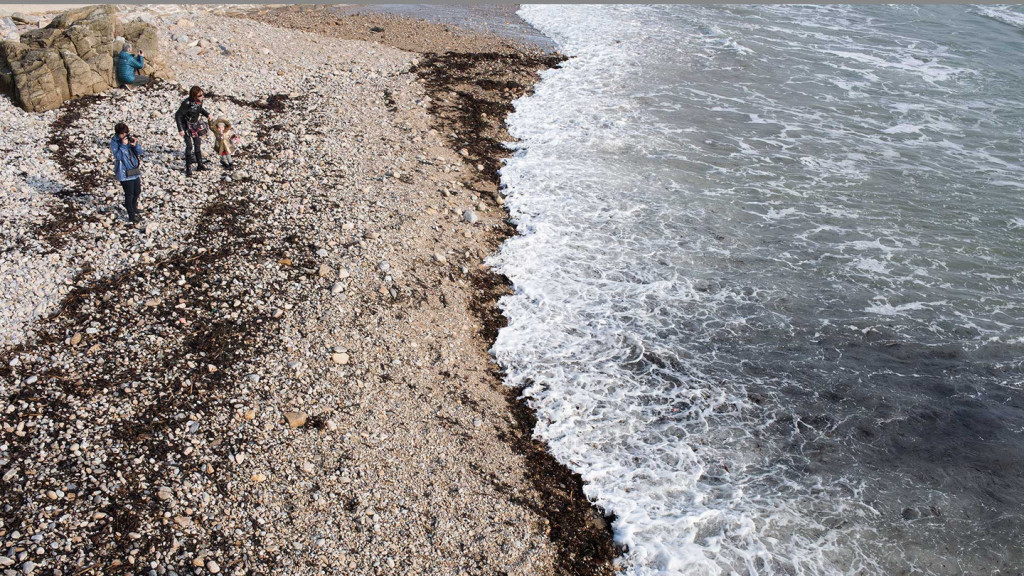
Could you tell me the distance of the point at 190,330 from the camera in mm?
10867

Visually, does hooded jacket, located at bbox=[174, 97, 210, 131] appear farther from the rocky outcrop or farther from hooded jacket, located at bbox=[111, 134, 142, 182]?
the rocky outcrop

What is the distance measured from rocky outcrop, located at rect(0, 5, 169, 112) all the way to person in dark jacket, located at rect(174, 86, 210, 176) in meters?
5.46

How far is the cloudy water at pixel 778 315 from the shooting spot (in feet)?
31.6

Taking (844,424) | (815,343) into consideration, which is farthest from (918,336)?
(844,424)

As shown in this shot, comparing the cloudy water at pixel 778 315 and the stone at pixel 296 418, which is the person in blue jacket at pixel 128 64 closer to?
the cloudy water at pixel 778 315

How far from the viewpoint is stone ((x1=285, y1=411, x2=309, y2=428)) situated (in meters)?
9.63

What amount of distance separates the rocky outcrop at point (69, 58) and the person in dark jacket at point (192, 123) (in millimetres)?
5459

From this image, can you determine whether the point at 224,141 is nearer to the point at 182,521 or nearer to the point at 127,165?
the point at 127,165

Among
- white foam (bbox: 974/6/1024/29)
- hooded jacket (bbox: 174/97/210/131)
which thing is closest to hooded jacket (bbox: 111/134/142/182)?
hooded jacket (bbox: 174/97/210/131)

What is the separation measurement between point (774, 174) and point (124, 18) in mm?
25168

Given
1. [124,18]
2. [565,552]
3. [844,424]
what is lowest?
[565,552]

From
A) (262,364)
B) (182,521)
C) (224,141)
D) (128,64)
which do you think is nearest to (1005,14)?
(224,141)

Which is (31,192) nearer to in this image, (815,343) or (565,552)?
(565,552)

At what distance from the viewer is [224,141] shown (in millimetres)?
15297
